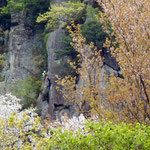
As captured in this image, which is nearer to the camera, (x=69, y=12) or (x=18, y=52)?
(x=69, y=12)

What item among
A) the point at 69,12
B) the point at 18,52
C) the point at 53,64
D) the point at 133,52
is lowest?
the point at 18,52

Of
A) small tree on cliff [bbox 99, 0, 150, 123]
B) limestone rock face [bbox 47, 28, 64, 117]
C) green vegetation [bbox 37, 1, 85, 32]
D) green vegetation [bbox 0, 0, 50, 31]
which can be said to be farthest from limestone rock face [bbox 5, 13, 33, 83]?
small tree on cliff [bbox 99, 0, 150, 123]

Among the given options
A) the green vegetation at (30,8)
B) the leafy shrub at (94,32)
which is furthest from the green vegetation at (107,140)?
the green vegetation at (30,8)

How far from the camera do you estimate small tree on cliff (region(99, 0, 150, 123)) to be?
5988 mm

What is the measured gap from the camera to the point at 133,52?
6078mm

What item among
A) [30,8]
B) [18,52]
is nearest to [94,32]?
[18,52]

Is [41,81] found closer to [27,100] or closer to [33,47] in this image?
[27,100]

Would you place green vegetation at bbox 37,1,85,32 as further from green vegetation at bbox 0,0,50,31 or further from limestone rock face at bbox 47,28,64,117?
green vegetation at bbox 0,0,50,31

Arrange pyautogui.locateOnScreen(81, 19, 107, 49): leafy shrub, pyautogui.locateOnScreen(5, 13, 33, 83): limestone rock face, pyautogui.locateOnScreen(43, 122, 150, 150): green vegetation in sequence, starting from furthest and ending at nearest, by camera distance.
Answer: pyautogui.locateOnScreen(5, 13, 33, 83): limestone rock face
pyautogui.locateOnScreen(81, 19, 107, 49): leafy shrub
pyautogui.locateOnScreen(43, 122, 150, 150): green vegetation

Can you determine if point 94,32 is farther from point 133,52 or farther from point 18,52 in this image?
point 133,52

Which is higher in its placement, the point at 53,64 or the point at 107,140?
the point at 107,140

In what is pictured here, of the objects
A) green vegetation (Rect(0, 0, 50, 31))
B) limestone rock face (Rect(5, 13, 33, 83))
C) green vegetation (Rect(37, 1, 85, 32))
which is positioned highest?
green vegetation (Rect(37, 1, 85, 32))

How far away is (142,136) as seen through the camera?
4207 millimetres

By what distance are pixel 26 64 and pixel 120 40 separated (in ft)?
59.0
